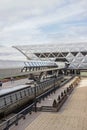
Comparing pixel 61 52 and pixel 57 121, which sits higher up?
pixel 61 52

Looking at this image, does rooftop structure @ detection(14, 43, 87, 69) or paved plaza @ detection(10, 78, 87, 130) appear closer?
paved plaza @ detection(10, 78, 87, 130)

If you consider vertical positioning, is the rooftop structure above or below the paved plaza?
above

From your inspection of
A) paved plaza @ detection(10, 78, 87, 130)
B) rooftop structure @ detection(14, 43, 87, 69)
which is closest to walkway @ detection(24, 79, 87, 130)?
paved plaza @ detection(10, 78, 87, 130)

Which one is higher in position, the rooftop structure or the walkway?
the rooftop structure

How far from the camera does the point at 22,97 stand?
2311cm

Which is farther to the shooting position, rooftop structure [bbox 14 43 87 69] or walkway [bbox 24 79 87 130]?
rooftop structure [bbox 14 43 87 69]

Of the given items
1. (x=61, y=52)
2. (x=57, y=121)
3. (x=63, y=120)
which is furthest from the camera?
(x=61, y=52)

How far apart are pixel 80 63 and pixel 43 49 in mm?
15077

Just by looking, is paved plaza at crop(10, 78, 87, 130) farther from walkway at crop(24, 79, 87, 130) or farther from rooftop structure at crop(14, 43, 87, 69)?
rooftop structure at crop(14, 43, 87, 69)

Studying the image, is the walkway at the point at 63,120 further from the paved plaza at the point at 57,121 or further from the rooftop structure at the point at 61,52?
the rooftop structure at the point at 61,52

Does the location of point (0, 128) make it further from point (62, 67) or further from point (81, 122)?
A: point (62, 67)

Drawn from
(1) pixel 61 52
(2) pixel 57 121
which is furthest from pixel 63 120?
(1) pixel 61 52

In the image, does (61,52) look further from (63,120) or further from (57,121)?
(57,121)

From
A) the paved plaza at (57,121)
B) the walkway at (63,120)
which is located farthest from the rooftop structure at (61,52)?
the paved plaza at (57,121)
